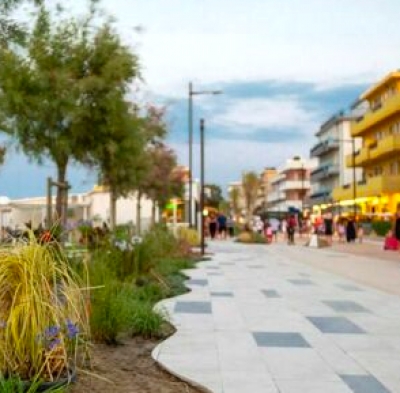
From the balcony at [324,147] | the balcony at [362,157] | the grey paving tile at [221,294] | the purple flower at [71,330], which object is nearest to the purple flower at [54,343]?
the purple flower at [71,330]

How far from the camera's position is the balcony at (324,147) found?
336 feet

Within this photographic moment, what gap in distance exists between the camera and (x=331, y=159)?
4198 inches

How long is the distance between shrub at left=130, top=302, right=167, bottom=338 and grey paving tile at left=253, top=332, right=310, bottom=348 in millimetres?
1071

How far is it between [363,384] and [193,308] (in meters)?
4.80

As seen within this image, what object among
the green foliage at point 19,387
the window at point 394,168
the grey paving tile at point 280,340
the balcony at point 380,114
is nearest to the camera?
the green foliage at point 19,387

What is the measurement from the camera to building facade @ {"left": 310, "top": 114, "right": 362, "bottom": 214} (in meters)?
97.6

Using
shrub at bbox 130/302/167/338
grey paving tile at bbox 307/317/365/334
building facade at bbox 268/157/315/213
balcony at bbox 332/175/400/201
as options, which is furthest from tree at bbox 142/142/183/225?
building facade at bbox 268/157/315/213

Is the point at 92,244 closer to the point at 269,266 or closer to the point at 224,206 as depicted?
the point at 269,266

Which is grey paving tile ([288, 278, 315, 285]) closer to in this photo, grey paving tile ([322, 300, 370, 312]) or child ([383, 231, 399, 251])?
grey paving tile ([322, 300, 370, 312])

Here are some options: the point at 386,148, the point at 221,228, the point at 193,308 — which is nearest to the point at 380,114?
the point at 386,148

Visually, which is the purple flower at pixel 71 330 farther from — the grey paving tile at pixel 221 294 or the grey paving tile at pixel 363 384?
the grey paving tile at pixel 221 294

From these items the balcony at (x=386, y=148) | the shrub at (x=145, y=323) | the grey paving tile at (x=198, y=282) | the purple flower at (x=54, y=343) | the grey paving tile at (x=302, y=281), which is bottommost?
the grey paving tile at (x=302, y=281)

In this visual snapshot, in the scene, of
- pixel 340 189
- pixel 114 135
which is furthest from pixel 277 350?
pixel 340 189

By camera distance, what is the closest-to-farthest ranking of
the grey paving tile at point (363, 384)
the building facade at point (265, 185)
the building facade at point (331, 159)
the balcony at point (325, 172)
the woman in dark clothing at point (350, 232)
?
the grey paving tile at point (363, 384) → the woman in dark clothing at point (350, 232) → the building facade at point (331, 159) → the balcony at point (325, 172) → the building facade at point (265, 185)
